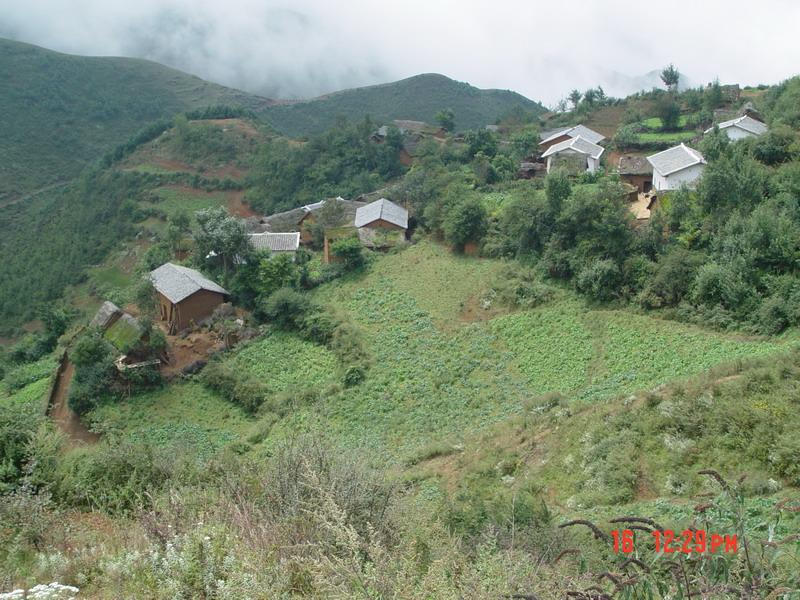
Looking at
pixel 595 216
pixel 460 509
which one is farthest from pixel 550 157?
pixel 460 509

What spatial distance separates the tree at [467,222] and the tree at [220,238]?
24.7 feet

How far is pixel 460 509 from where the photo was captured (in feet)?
27.7

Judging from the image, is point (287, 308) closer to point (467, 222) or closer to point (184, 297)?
point (184, 297)

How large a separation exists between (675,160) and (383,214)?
11.5 meters

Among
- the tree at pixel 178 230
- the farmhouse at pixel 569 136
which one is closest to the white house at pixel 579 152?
the farmhouse at pixel 569 136

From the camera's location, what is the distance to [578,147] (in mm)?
30609

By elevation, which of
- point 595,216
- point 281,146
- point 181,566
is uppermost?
point 281,146

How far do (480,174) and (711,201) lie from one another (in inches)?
515

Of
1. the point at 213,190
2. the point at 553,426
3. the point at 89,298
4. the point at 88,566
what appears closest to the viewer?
the point at 88,566

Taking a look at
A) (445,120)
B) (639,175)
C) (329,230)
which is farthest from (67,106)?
(639,175)

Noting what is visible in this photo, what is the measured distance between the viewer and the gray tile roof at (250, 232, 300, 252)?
2644 centimetres

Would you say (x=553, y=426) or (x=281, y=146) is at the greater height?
(x=281, y=146)

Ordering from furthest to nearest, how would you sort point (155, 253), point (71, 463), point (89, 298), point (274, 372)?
point (89, 298), point (155, 253), point (274, 372), point (71, 463)

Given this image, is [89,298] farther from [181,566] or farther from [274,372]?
[181,566]
